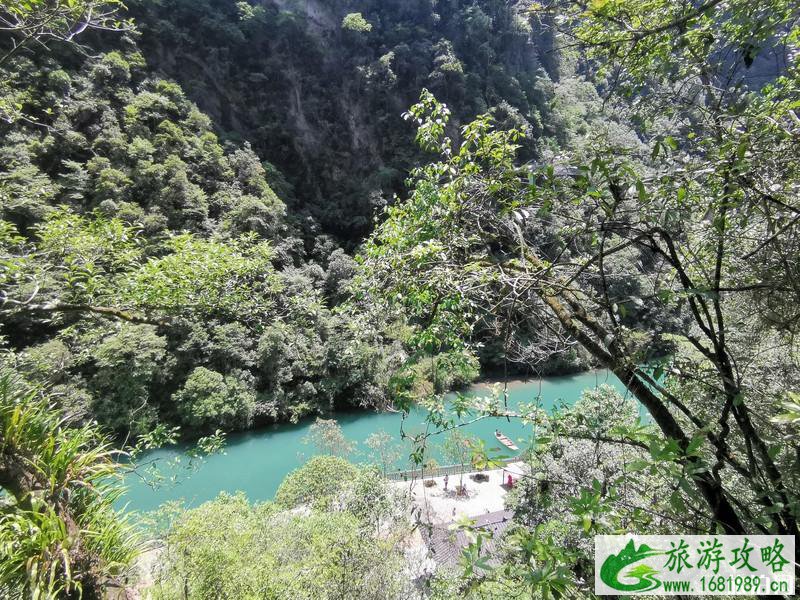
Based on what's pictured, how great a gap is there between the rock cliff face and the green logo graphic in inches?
801

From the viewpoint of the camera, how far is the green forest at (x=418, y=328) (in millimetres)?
1003

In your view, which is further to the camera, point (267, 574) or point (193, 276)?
point (267, 574)

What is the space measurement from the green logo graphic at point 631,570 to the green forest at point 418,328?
5cm

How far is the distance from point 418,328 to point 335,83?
87.0ft

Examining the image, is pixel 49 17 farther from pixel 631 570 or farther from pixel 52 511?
pixel 631 570

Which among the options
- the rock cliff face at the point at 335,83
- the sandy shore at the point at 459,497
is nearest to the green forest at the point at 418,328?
the sandy shore at the point at 459,497

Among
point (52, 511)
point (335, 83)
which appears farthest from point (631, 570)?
point (335, 83)

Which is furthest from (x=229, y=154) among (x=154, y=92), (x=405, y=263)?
(x=405, y=263)

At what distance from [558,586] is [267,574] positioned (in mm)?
4140

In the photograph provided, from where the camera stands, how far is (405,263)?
131 centimetres

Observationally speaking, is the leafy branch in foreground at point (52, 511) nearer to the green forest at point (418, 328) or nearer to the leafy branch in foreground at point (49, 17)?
the green forest at point (418, 328)

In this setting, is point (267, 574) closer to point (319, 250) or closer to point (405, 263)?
point (405, 263)

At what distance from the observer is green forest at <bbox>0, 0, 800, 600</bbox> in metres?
1.00

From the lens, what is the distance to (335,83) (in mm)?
23750
